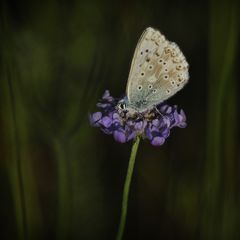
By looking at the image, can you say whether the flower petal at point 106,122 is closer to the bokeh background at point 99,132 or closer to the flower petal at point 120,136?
the flower petal at point 120,136

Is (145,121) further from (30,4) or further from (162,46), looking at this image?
(30,4)

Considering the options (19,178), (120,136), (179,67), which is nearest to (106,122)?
(120,136)

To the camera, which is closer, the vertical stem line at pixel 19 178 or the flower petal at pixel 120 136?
the flower petal at pixel 120 136

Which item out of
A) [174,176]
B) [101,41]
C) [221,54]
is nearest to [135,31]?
[101,41]

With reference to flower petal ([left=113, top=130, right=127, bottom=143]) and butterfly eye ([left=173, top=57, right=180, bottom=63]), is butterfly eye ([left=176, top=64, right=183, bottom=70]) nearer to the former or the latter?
butterfly eye ([left=173, top=57, right=180, bottom=63])

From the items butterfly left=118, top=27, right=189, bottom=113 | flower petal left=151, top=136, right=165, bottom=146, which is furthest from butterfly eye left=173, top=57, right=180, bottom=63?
flower petal left=151, top=136, right=165, bottom=146

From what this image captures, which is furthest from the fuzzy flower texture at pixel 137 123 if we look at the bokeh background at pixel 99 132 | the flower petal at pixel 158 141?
the bokeh background at pixel 99 132

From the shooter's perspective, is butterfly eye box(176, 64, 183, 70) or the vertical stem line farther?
the vertical stem line

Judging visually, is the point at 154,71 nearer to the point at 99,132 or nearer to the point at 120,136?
the point at 120,136
